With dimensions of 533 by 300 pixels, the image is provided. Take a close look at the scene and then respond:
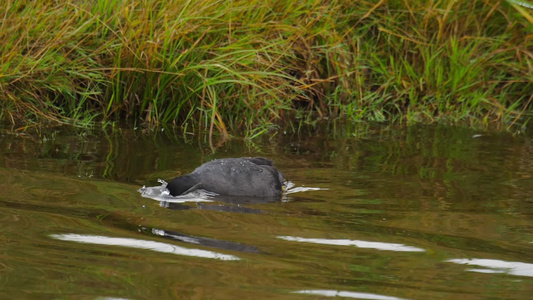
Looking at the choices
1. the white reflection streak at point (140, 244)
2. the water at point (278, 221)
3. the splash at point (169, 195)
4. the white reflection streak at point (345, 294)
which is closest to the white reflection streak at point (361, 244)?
the water at point (278, 221)

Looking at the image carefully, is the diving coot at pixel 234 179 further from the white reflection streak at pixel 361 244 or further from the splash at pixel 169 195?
the white reflection streak at pixel 361 244

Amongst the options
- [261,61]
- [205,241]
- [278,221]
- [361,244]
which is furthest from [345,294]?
[261,61]

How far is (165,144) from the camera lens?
5.68 meters

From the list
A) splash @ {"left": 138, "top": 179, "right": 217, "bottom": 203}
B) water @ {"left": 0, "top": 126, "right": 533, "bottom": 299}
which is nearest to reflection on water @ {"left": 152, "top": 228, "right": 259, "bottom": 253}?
water @ {"left": 0, "top": 126, "right": 533, "bottom": 299}

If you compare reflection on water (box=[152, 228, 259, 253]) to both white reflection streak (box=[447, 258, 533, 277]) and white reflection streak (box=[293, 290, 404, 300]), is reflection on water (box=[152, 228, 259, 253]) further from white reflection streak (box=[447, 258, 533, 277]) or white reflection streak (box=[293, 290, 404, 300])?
white reflection streak (box=[447, 258, 533, 277])

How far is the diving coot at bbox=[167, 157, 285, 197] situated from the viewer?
14.4 ft

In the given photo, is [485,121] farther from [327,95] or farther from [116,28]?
[116,28]

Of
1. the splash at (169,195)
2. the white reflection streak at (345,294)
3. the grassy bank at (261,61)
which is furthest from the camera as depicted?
the grassy bank at (261,61)

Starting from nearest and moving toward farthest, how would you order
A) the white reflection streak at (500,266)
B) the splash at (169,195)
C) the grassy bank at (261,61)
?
the white reflection streak at (500,266) → the splash at (169,195) → the grassy bank at (261,61)

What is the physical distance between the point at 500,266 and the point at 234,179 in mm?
1609

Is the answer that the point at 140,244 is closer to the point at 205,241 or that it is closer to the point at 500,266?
the point at 205,241

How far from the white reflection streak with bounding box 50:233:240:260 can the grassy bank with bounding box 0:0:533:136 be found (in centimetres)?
235

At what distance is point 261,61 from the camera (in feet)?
19.8

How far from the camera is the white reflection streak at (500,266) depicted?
3.19 m
